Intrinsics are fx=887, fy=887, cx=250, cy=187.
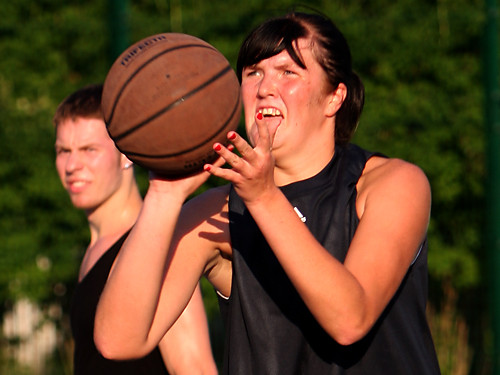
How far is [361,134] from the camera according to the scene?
7820 millimetres

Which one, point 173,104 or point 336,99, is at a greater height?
point 173,104

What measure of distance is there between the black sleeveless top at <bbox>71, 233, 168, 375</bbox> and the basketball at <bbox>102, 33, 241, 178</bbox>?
1.30m

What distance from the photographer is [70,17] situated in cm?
880

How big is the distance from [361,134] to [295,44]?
14.9 ft

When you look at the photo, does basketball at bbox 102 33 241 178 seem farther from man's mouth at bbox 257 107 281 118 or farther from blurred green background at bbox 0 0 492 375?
blurred green background at bbox 0 0 492 375

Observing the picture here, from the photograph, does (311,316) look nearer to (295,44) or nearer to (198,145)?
(198,145)

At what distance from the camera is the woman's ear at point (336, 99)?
3.43 meters

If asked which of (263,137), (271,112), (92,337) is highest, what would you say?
(263,137)

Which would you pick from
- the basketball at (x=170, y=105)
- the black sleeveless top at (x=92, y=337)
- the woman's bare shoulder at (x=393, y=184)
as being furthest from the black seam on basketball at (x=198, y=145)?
the black sleeveless top at (x=92, y=337)

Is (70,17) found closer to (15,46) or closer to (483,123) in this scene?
(15,46)

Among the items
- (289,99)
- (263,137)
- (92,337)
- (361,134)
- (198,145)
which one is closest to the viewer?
(263,137)

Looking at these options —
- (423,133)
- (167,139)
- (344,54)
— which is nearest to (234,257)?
(167,139)

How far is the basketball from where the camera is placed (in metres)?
2.97

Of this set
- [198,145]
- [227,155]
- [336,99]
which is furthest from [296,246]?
[336,99]
